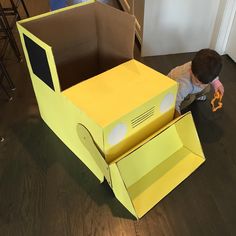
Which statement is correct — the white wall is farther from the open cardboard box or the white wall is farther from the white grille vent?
the white grille vent

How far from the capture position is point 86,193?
47.1 inches

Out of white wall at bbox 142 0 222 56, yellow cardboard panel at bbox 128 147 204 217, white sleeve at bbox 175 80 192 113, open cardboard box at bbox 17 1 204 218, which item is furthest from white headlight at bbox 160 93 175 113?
white wall at bbox 142 0 222 56

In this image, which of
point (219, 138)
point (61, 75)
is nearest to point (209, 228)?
point (219, 138)

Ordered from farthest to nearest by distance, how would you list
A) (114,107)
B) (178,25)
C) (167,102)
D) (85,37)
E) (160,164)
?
(178,25), (85,37), (160,164), (167,102), (114,107)

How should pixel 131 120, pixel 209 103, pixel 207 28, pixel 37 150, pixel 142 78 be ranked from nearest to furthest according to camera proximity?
pixel 131 120
pixel 142 78
pixel 37 150
pixel 209 103
pixel 207 28

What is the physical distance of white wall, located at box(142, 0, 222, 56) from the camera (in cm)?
180

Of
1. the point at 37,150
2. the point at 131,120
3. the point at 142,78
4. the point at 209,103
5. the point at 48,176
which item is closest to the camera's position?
the point at 131,120

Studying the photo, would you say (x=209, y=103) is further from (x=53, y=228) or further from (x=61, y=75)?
(x=53, y=228)

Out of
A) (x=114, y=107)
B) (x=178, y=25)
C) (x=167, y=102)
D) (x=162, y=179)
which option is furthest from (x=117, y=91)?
(x=178, y=25)

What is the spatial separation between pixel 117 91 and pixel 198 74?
0.43 meters

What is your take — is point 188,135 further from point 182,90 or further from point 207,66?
point 207,66

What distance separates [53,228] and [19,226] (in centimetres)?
14

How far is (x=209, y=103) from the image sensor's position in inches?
64.0

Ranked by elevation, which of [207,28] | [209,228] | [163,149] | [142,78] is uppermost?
[142,78]
